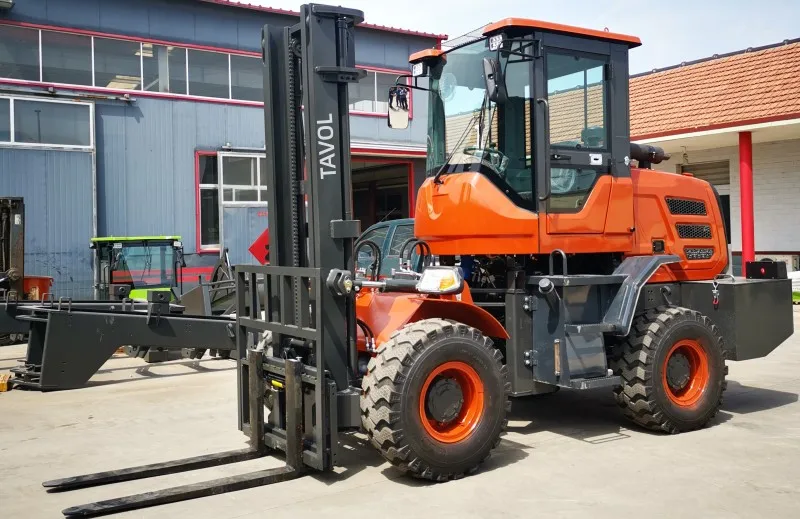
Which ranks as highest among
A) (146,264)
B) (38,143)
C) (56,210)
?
(38,143)

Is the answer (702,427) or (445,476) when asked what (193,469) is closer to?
(445,476)

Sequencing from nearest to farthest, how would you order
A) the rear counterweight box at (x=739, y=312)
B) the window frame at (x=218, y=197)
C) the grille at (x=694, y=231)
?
the rear counterweight box at (x=739, y=312), the grille at (x=694, y=231), the window frame at (x=218, y=197)

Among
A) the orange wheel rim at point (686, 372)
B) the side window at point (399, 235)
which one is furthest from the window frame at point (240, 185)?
the orange wheel rim at point (686, 372)

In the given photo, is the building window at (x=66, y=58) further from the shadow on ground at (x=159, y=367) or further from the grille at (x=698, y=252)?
the grille at (x=698, y=252)

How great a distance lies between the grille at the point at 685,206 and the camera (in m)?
7.62

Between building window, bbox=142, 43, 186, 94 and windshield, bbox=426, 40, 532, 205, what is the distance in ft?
48.8

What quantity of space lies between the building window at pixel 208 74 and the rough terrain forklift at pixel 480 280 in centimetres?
1465

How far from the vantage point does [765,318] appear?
7.76 metres

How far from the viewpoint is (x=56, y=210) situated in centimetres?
Answer: 1789

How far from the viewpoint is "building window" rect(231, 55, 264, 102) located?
2117cm

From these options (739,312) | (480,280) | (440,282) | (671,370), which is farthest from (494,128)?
(739,312)

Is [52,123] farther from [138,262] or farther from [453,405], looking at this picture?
[453,405]

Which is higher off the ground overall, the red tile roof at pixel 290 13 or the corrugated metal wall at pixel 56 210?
the red tile roof at pixel 290 13

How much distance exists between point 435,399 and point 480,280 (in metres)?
1.84
